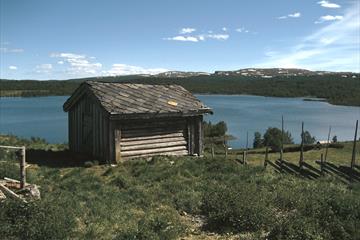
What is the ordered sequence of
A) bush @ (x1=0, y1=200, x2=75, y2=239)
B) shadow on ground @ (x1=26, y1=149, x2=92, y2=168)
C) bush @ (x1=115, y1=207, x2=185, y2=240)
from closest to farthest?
bush @ (x1=0, y1=200, x2=75, y2=239), bush @ (x1=115, y1=207, x2=185, y2=240), shadow on ground @ (x1=26, y1=149, x2=92, y2=168)

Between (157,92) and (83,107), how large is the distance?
131 inches

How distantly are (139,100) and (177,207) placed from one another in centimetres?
839

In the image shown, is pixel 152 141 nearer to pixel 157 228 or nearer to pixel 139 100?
pixel 139 100

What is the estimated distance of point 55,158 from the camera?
20.1 m

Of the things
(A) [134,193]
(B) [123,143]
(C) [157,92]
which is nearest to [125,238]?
(A) [134,193]

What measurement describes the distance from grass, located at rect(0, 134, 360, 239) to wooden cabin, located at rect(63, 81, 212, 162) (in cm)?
213


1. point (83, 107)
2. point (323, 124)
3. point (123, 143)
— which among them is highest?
point (83, 107)

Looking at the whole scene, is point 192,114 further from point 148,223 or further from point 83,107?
point 148,223

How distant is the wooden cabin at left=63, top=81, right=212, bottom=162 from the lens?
1892cm

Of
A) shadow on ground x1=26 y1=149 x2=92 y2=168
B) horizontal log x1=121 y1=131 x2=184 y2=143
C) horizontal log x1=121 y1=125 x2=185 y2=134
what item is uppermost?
horizontal log x1=121 y1=125 x2=185 y2=134

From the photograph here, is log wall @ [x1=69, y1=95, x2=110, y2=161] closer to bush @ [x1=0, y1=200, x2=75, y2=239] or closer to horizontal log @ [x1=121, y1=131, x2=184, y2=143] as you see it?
horizontal log @ [x1=121, y1=131, x2=184, y2=143]

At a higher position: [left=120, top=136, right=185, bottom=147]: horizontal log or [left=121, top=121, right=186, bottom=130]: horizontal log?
[left=121, top=121, right=186, bottom=130]: horizontal log

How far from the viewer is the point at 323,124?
98.5 metres

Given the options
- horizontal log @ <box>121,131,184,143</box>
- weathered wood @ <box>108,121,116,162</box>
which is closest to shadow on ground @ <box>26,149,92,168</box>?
weathered wood @ <box>108,121,116,162</box>
